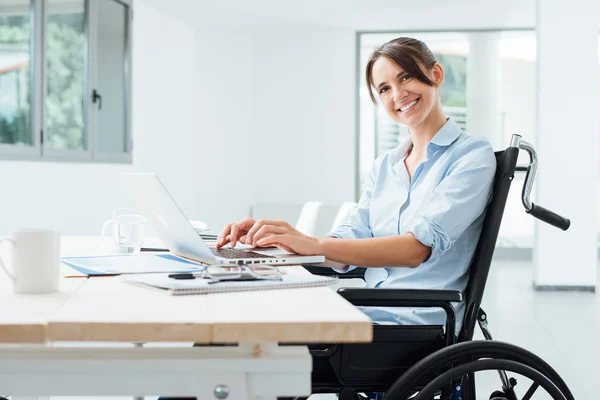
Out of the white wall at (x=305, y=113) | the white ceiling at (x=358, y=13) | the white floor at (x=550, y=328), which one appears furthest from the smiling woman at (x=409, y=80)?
the white wall at (x=305, y=113)

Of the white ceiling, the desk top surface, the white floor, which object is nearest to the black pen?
the desk top surface

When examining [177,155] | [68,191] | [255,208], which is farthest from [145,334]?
[255,208]

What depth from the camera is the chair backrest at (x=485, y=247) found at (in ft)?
4.76

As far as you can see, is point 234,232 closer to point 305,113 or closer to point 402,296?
point 402,296

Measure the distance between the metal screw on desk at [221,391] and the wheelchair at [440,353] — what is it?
456 millimetres

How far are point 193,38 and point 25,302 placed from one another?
23.9ft

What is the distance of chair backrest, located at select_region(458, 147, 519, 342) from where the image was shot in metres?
1.45

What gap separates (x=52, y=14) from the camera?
541 centimetres

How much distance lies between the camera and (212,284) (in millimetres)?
981

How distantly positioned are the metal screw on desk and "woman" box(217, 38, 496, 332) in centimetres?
54

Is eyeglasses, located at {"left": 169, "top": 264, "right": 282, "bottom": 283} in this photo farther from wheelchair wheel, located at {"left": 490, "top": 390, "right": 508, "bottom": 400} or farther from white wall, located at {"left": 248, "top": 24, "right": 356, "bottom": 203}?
white wall, located at {"left": 248, "top": 24, "right": 356, "bottom": 203}

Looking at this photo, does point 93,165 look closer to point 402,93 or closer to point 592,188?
point 592,188

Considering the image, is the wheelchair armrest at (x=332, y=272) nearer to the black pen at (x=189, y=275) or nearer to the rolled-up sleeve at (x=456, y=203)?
the rolled-up sleeve at (x=456, y=203)

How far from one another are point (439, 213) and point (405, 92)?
0.37m
